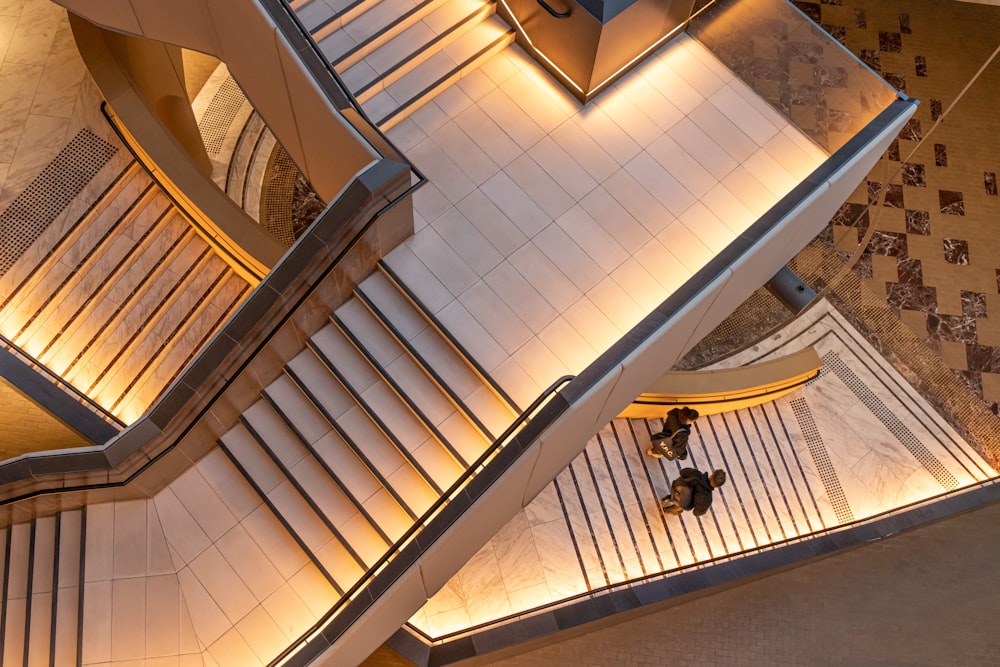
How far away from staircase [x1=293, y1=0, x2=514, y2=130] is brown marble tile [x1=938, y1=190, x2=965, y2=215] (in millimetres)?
7633

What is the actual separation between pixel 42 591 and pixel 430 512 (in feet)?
12.0

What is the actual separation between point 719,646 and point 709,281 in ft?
13.4

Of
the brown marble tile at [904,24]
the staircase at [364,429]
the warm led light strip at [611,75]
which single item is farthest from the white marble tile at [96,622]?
the brown marble tile at [904,24]

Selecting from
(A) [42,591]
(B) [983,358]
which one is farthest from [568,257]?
(B) [983,358]

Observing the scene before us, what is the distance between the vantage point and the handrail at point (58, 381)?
8.15 m

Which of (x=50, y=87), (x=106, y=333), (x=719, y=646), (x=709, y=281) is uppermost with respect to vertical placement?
(x=50, y=87)

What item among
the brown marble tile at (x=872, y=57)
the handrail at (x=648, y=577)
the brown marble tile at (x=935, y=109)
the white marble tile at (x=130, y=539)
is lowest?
the handrail at (x=648, y=577)

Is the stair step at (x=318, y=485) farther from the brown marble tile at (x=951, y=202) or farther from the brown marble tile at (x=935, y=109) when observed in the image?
the brown marble tile at (x=935, y=109)

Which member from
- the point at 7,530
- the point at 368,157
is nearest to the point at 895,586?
the point at 368,157

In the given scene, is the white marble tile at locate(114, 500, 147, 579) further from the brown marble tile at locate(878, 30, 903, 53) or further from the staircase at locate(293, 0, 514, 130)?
the brown marble tile at locate(878, 30, 903, 53)

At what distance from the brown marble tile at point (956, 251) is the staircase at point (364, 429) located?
837 cm

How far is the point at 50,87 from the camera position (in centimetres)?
1019

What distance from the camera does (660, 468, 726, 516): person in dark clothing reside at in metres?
8.94

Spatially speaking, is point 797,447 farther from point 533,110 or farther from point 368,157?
point 368,157
